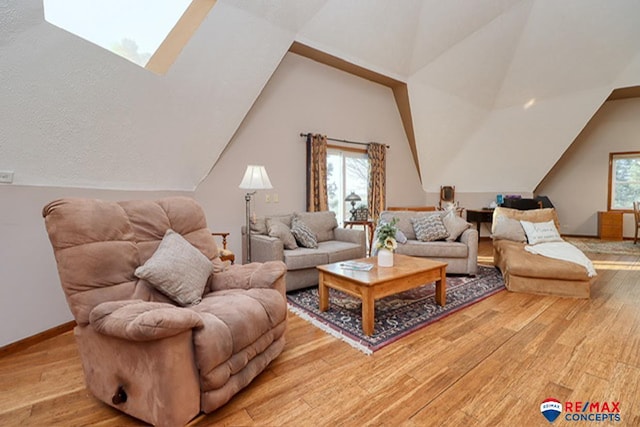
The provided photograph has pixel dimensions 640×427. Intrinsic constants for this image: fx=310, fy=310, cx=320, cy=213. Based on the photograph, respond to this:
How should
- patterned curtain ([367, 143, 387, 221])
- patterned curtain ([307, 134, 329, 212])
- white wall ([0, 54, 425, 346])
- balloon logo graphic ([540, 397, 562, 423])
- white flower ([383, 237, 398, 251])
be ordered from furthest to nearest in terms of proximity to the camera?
patterned curtain ([367, 143, 387, 221]), patterned curtain ([307, 134, 329, 212]), white flower ([383, 237, 398, 251]), white wall ([0, 54, 425, 346]), balloon logo graphic ([540, 397, 562, 423])

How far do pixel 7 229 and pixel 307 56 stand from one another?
13.2 feet

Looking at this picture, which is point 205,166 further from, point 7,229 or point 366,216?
point 366,216

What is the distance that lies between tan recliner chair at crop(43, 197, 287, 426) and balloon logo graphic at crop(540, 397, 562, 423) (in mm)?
1499

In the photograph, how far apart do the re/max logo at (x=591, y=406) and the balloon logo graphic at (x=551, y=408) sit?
4 cm

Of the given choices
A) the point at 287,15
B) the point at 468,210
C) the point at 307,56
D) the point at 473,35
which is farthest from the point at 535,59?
the point at 287,15

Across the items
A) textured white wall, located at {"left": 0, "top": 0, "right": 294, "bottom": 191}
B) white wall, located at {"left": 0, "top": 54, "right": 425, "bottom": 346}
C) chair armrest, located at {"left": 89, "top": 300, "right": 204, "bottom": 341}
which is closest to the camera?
chair armrest, located at {"left": 89, "top": 300, "right": 204, "bottom": 341}

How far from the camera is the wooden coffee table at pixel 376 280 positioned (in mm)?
2428

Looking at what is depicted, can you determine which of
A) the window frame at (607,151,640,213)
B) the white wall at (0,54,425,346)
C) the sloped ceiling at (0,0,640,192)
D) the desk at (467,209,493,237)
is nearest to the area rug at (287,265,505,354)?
the white wall at (0,54,425,346)

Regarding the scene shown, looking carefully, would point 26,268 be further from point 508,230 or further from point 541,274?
point 508,230

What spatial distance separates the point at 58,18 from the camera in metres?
2.18

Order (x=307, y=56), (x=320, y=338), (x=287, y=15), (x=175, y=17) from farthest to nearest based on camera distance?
(x=307, y=56) < (x=287, y=15) < (x=175, y=17) < (x=320, y=338)

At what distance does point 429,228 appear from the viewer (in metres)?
4.16

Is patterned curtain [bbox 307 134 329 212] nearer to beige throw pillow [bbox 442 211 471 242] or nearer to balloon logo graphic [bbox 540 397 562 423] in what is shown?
beige throw pillow [bbox 442 211 471 242]

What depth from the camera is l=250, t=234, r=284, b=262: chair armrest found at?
3.35m
